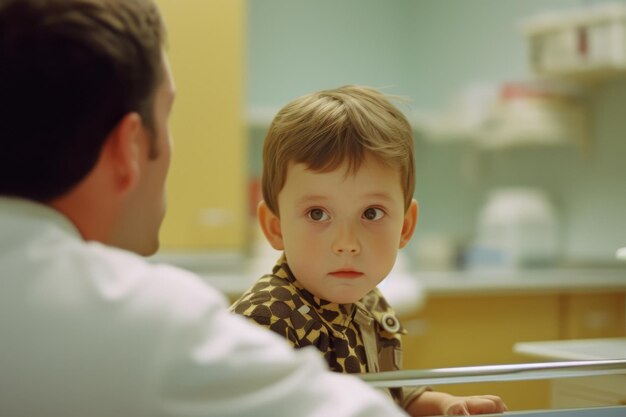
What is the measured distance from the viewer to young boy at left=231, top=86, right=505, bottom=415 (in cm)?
66

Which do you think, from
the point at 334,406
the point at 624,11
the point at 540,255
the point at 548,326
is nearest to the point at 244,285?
the point at 548,326

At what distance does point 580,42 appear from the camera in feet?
7.12

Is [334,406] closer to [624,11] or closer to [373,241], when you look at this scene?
[373,241]

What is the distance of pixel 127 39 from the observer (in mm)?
447

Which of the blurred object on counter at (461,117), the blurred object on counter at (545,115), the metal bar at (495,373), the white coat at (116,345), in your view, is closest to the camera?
the white coat at (116,345)

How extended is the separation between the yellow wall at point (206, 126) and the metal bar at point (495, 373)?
1.56 m

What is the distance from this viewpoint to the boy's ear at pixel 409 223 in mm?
741

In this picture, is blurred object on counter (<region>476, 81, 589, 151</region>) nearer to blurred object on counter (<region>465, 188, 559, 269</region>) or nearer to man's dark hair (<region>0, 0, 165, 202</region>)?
blurred object on counter (<region>465, 188, 559, 269</region>)

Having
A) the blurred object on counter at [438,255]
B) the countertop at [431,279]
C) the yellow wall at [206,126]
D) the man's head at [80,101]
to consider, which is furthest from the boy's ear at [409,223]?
the blurred object on counter at [438,255]

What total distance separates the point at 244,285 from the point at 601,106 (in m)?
1.19

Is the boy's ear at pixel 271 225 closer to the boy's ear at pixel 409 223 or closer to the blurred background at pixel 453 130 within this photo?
the boy's ear at pixel 409 223

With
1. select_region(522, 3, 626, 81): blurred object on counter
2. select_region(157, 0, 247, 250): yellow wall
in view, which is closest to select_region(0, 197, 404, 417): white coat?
select_region(157, 0, 247, 250): yellow wall

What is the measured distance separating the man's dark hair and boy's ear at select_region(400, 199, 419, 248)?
0.33m

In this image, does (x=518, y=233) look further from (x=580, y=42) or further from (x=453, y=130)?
(x=580, y=42)
